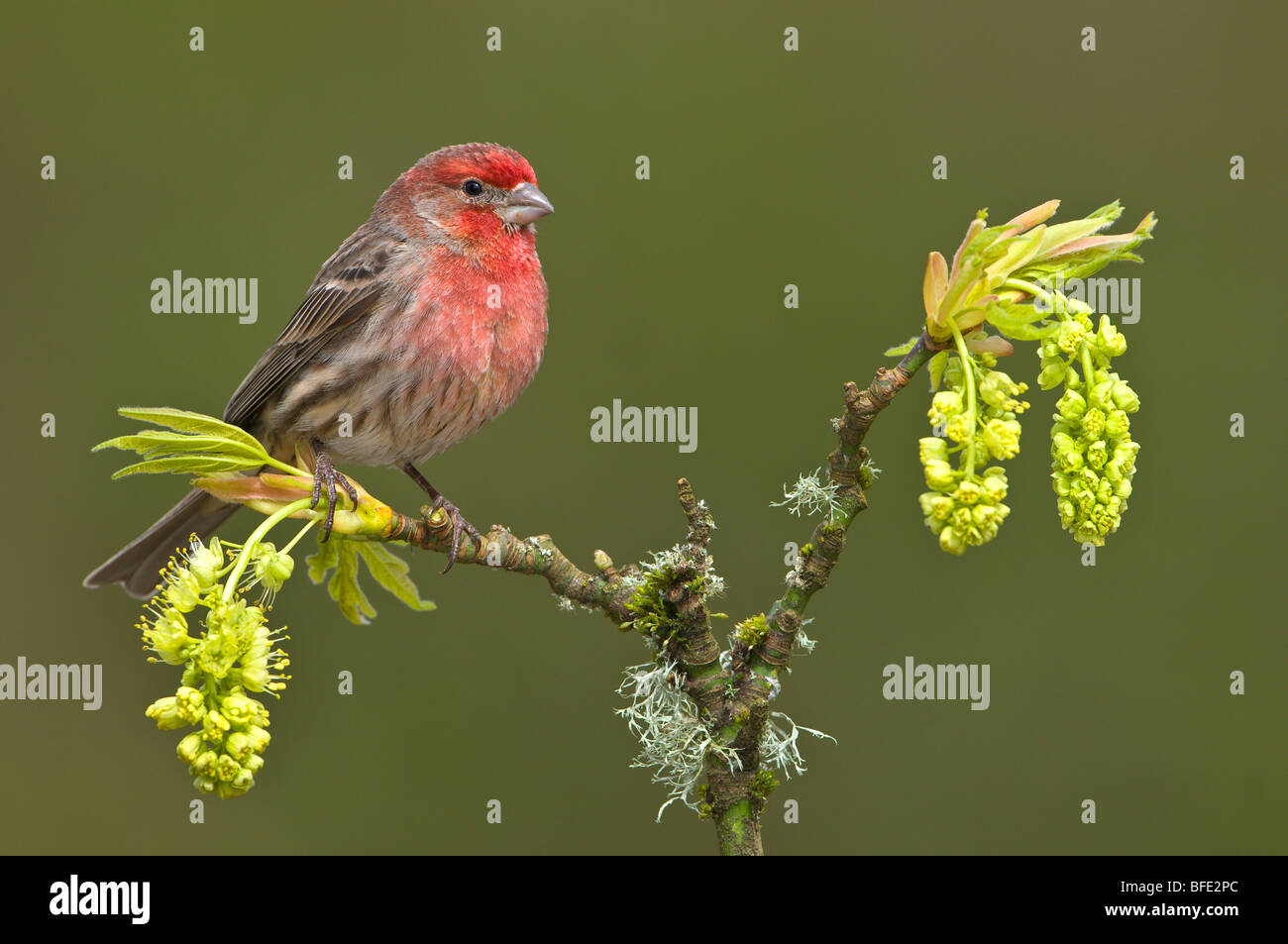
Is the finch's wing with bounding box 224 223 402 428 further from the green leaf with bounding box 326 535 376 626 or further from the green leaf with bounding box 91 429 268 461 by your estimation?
the green leaf with bounding box 91 429 268 461

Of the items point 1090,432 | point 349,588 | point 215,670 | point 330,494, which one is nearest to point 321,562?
point 349,588

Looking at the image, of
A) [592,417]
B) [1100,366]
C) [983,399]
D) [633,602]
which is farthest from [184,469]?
[592,417]

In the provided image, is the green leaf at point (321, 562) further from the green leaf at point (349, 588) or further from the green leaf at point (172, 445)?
the green leaf at point (172, 445)

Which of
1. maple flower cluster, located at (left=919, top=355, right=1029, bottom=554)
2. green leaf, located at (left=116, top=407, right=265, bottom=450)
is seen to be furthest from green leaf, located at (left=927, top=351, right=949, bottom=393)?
green leaf, located at (left=116, top=407, right=265, bottom=450)

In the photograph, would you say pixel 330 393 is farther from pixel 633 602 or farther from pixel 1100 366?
pixel 1100 366

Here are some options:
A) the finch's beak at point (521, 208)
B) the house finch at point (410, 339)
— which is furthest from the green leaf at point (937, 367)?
the finch's beak at point (521, 208)

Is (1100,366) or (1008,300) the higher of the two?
(1008,300)
